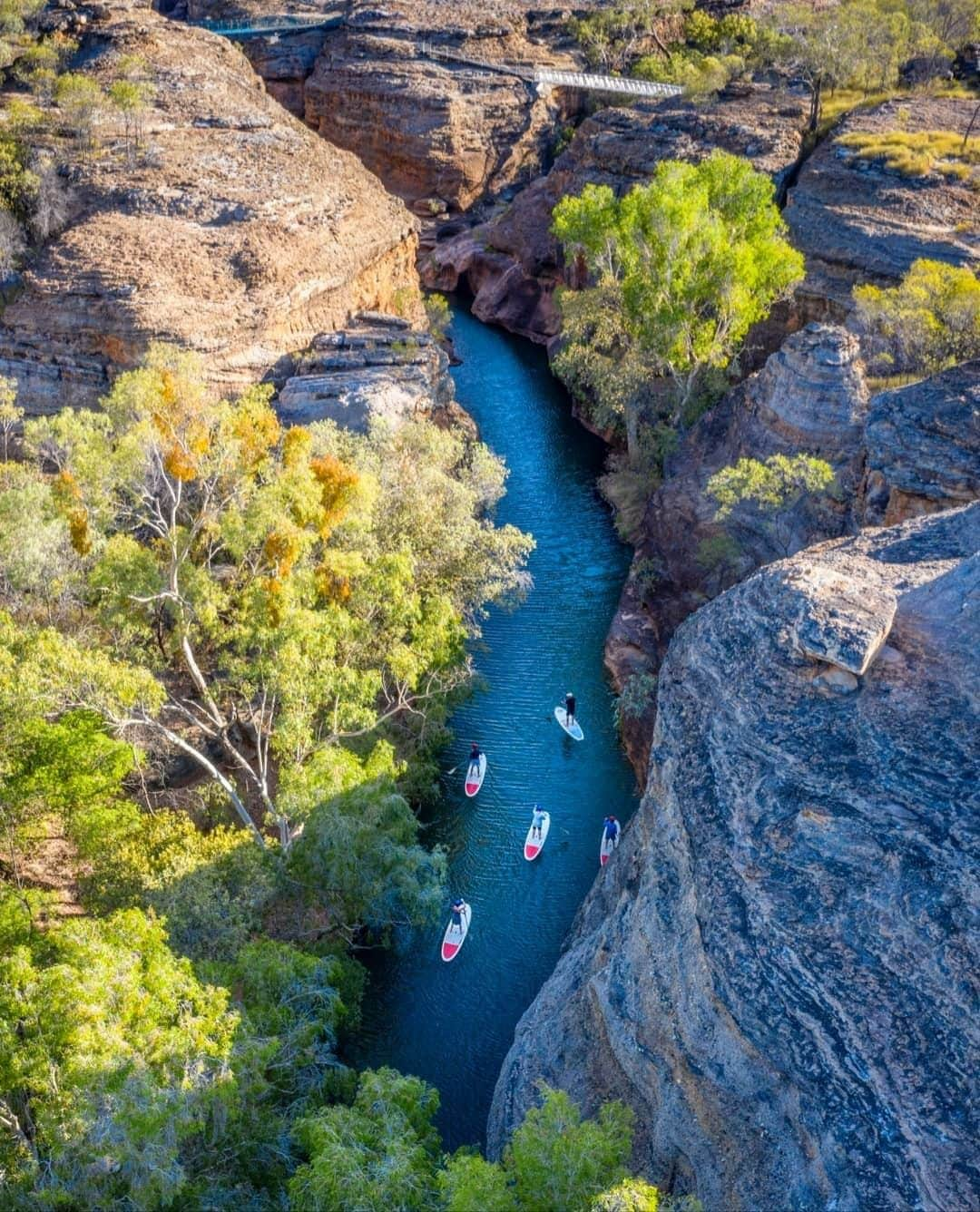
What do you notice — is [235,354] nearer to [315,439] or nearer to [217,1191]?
[315,439]

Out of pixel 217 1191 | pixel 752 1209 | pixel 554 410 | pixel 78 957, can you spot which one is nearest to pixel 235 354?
pixel 554 410

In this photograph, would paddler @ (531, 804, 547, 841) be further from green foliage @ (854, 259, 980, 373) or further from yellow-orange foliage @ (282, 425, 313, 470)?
green foliage @ (854, 259, 980, 373)

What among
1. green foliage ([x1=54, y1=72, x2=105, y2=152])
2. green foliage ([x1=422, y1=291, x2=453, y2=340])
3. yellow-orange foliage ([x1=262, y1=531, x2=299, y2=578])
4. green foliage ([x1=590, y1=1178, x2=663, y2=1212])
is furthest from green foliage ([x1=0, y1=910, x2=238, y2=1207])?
green foliage ([x1=422, y1=291, x2=453, y2=340])

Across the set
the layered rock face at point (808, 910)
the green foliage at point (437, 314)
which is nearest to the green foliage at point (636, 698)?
the layered rock face at point (808, 910)

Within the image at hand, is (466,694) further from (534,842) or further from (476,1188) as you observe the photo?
(476,1188)

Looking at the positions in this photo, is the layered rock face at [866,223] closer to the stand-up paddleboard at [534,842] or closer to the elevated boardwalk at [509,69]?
the stand-up paddleboard at [534,842]


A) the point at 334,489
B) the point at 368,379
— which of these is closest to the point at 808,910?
the point at 334,489
